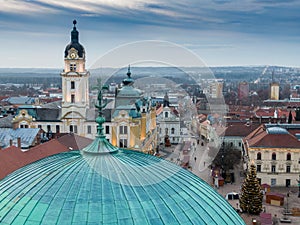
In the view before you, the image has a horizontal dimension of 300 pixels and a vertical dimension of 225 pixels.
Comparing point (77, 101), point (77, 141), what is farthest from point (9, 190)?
point (77, 101)

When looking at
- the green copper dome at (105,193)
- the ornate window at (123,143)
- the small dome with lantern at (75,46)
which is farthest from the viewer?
the small dome with lantern at (75,46)

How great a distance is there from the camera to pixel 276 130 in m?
57.3

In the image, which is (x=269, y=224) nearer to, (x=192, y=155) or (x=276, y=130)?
(x=192, y=155)

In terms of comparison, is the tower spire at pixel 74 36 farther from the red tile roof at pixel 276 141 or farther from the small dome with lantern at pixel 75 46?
the red tile roof at pixel 276 141

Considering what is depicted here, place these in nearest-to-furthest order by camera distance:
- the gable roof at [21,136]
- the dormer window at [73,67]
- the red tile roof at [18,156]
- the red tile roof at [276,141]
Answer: the red tile roof at [18,156] → the gable roof at [21,136] → the red tile roof at [276,141] → the dormer window at [73,67]

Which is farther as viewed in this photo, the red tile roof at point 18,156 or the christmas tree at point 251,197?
the christmas tree at point 251,197

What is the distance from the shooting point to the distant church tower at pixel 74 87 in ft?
213

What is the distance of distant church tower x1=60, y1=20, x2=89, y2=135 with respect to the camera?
6506cm

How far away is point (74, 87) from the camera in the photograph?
6650cm

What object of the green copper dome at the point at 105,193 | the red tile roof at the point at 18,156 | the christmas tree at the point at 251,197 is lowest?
the christmas tree at the point at 251,197

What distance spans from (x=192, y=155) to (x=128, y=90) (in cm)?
1889

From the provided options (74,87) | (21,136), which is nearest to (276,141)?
(74,87)

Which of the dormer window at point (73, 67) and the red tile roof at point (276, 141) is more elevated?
the dormer window at point (73, 67)

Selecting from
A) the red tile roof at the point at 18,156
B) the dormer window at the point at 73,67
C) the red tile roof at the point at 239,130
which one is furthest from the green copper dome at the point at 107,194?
the red tile roof at the point at 239,130
